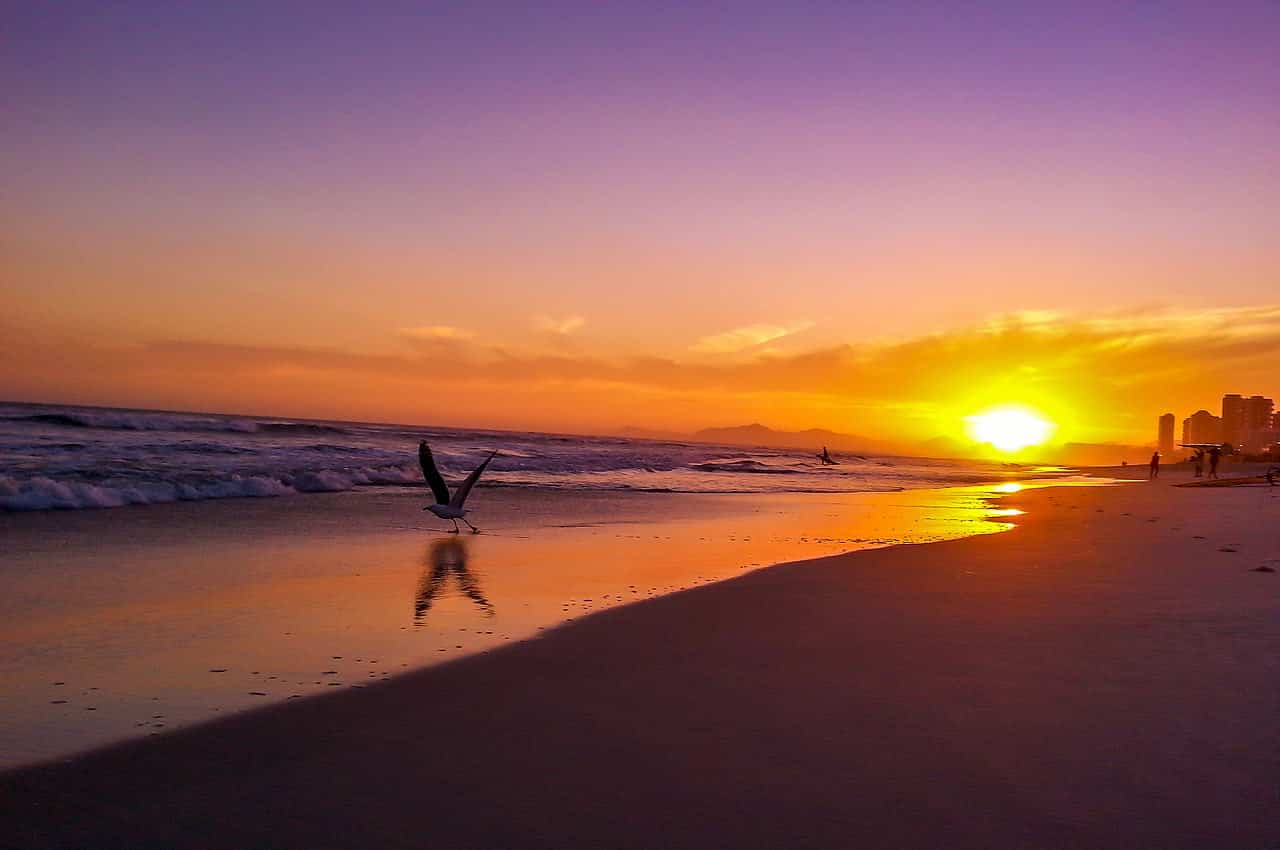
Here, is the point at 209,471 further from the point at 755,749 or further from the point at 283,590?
the point at 755,749

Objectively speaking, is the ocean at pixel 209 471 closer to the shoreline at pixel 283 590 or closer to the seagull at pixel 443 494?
the shoreline at pixel 283 590

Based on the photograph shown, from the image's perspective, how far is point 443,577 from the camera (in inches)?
359

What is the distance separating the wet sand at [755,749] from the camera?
3.11 metres

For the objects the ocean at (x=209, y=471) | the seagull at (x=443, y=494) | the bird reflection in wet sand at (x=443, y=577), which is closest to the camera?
the bird reflection in wet sand at (x=443, y=577)

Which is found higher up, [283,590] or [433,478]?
[433,478]

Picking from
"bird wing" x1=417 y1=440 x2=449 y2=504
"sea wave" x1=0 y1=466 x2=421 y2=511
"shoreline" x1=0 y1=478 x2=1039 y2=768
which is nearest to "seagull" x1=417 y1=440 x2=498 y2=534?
"bird wing" x1=417 y1=440 x2=449 y2=504

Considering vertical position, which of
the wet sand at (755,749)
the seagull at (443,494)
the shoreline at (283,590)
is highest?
the seagull at (443,494)

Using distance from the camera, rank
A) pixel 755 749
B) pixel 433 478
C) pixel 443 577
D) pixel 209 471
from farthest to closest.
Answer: pixel 209 471 → pixel 433 478 → pixel 443 577 → pixel 755 749

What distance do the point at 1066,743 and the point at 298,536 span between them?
1073cm

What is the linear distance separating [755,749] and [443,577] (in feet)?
19.2

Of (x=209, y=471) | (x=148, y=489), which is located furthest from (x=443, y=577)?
(x=209, y=471)

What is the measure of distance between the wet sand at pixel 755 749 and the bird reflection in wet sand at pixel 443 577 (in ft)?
4.94

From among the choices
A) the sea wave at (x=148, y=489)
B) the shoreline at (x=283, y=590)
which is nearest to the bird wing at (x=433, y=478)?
the shoreline at (x=283, y=590)

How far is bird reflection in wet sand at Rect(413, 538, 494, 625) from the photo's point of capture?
7.57 meters
